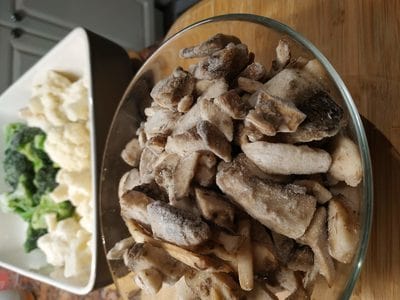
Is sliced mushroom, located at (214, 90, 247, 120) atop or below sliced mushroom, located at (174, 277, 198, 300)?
atop

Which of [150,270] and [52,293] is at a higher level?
[150,270]

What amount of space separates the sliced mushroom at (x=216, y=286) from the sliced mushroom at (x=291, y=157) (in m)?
0.17

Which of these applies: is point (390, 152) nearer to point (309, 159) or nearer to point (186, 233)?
point (309, 159)

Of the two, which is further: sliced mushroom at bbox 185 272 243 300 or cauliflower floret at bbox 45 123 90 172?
cauliflower floret at bbox 45 123 90 172

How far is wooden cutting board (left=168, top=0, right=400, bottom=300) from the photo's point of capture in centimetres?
68

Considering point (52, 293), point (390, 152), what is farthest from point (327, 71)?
point (52, 293)

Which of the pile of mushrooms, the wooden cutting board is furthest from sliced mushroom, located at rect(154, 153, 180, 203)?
the wooden cutting board

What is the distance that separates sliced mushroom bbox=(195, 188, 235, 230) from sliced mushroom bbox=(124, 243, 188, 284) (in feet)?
0.35

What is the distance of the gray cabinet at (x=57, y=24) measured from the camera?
175 centimetres

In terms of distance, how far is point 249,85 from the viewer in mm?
646

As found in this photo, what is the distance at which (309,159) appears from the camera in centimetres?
57

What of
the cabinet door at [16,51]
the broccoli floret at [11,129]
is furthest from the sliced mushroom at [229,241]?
Result: the cabinet door at [16,51]

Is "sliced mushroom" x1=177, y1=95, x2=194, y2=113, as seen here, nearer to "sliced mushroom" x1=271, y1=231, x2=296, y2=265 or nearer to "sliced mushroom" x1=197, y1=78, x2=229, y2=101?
"sliced mushroom" x1=197, y1=78, x2=229, y2=101

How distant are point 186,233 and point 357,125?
0.94 feet
